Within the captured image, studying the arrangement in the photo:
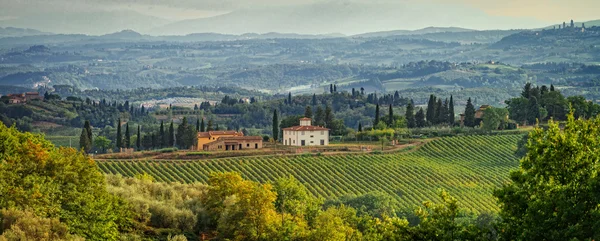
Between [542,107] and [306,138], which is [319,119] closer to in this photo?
[306,138]

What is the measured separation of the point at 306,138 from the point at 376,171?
12.5m

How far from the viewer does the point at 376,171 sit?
83.8 meters

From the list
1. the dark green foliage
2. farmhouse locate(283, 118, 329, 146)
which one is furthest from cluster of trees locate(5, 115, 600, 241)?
the dark green foliage

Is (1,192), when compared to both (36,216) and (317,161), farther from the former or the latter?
(317,161)

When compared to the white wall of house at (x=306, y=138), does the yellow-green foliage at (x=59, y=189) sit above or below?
above

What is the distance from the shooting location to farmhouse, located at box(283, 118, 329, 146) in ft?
309

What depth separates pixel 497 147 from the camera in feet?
321

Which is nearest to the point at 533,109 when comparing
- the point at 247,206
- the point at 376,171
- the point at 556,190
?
the point at 376,171

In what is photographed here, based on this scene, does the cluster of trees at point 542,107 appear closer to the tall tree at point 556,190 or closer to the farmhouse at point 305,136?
the farmhouse at point 305,136

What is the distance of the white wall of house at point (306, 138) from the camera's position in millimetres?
94375

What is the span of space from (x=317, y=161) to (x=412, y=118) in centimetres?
2964

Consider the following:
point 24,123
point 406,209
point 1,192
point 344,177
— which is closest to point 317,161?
point 344,177

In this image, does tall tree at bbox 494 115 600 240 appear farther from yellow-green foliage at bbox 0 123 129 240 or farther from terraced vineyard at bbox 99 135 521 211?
terraced vineyard at bbox 99 135 521 211

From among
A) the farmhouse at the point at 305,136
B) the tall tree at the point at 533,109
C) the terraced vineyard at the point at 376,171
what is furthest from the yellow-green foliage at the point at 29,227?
the tall tree at the point at 533,109
